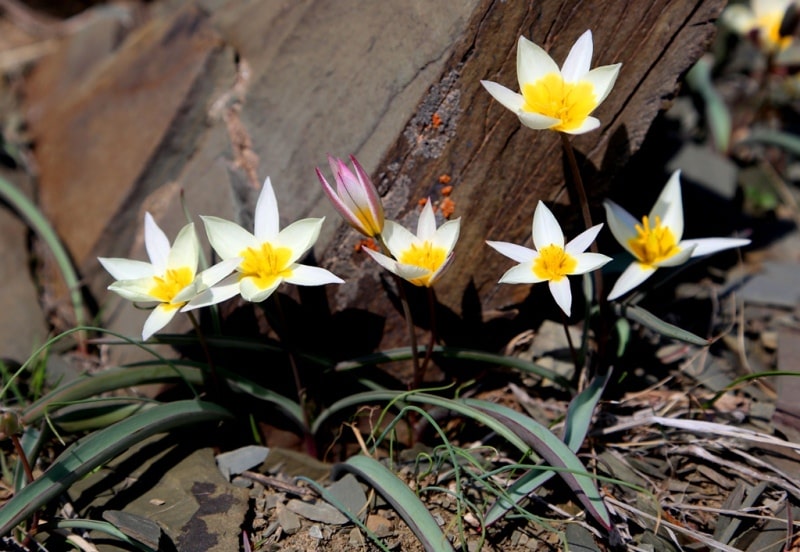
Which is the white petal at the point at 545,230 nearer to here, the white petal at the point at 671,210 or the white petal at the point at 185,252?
the white petal at the point at 671,210

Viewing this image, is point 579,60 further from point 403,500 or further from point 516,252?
point 403,500

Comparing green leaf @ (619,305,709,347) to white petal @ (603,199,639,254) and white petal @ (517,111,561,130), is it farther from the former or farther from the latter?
white petal @ (517,111,561,130)

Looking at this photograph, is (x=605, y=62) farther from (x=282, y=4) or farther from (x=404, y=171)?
(x=282, y=4)

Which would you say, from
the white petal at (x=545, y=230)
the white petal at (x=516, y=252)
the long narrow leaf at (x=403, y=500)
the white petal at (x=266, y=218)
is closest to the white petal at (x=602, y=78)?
the white petal at (x=545, y=230)

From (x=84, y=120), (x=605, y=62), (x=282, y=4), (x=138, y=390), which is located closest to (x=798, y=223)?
(x=605, y=62)

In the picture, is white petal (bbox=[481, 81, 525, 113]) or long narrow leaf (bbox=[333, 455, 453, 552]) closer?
long narrow leaf (bbox=[333, 455, 453, 552])

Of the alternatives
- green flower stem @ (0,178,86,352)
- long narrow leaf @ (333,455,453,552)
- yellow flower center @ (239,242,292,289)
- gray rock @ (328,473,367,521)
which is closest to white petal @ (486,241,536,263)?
yellow flower center @ (239,242,292,289)

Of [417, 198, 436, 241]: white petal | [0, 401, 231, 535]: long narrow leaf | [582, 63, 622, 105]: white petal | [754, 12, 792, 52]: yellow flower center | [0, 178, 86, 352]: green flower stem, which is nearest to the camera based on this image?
[0, 401, 231, 535]: long narrow leaf
